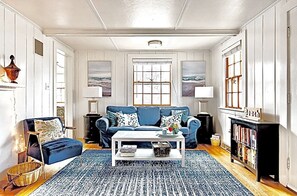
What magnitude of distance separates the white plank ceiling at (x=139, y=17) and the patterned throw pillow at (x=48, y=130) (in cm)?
171

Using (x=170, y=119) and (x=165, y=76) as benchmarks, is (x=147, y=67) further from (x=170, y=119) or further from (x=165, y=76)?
(x=170, y=119)

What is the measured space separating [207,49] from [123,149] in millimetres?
3798

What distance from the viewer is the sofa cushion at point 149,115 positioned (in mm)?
5820

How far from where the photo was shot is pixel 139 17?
3.81 metres

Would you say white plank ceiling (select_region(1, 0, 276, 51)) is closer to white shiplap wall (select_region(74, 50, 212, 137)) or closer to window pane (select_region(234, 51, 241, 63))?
window pane (select_region(234, 51, 241, 63))

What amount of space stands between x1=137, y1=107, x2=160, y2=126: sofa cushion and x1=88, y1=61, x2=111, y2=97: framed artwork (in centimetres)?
113

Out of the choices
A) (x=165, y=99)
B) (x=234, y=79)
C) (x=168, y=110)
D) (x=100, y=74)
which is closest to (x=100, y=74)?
(x=100, y=74)

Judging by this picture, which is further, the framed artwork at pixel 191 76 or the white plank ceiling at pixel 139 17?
the framed artwork at pixel 191 76

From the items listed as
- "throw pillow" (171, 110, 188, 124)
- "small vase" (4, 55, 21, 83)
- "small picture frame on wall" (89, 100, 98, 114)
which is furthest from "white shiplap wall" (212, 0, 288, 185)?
"small vase" (4, 55, 21, 83)

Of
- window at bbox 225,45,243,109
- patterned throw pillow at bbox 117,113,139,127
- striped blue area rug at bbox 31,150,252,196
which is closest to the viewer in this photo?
striped blue area rug at bbox 31,150,252,196

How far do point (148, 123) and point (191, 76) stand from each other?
5.80ft

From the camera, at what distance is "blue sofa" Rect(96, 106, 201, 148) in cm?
520

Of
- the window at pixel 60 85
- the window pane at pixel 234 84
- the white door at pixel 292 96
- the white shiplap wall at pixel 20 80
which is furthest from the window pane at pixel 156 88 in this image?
the white door at pixel 292 96

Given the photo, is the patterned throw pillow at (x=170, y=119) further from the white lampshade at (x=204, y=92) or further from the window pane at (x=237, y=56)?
the window pane at (x=237, y=56)
